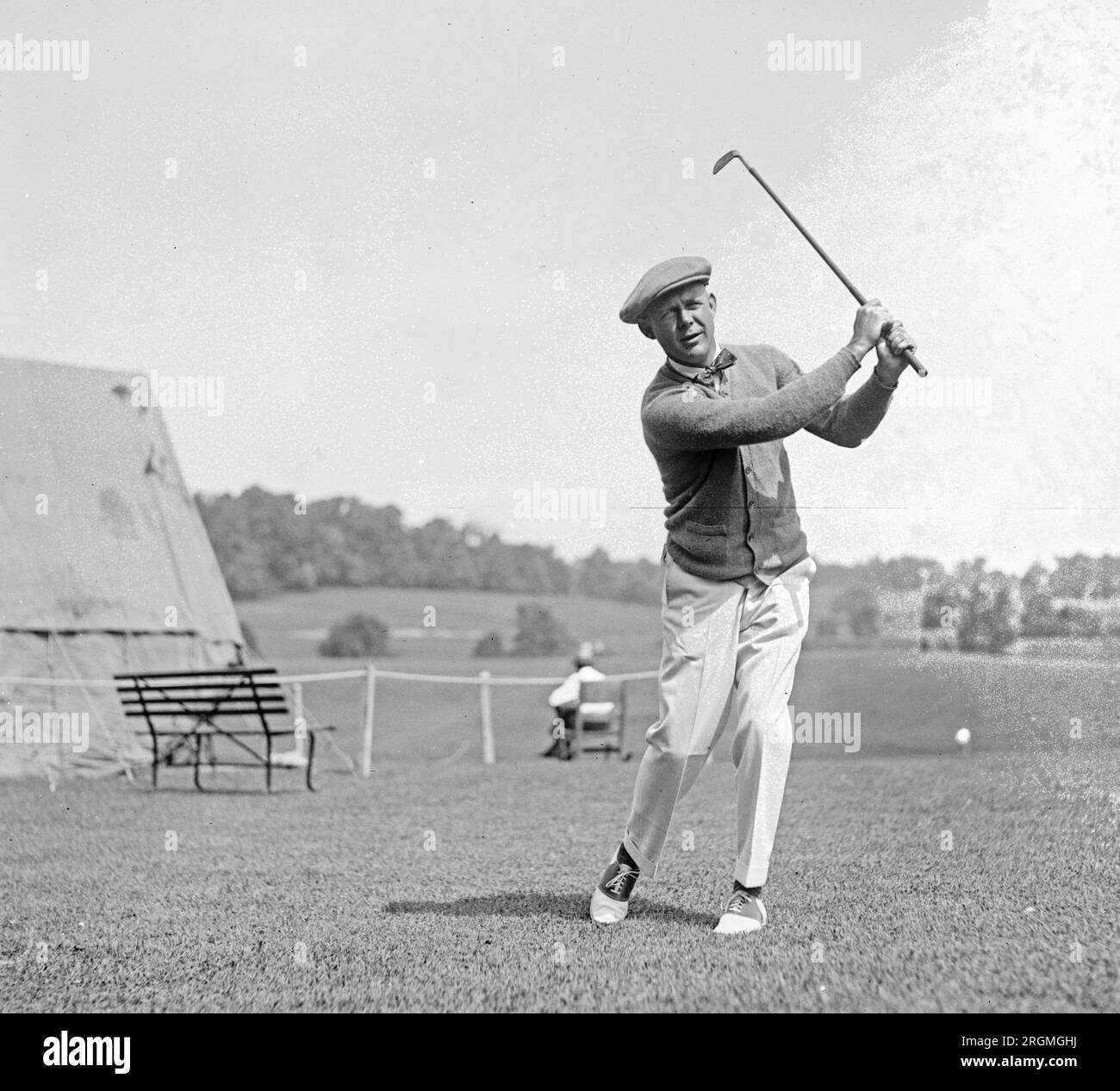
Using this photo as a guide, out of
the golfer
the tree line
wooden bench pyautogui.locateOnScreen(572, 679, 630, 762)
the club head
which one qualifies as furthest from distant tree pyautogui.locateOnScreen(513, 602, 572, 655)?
the golfer

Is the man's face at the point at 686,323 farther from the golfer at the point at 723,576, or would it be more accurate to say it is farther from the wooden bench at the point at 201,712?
the wooden bench at the point at 201,712

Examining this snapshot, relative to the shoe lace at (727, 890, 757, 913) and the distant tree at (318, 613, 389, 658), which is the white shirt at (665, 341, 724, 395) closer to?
the shoe lace at (727, 890, 757, 913)

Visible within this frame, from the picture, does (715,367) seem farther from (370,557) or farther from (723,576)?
(370,557)

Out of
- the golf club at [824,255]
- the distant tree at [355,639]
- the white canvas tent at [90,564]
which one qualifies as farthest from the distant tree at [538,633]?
the golf club at [824,255]

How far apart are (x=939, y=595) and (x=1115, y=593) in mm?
717

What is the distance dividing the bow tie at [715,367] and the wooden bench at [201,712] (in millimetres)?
5762

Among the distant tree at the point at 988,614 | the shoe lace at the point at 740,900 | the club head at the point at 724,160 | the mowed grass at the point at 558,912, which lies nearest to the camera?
the mowed grass at the point at 558,912

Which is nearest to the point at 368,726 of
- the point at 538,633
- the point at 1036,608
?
the point at 1036,608

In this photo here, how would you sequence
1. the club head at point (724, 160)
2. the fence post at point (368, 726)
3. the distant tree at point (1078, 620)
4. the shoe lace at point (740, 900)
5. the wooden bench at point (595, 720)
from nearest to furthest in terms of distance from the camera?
1. the shoe lace at point (740, 900)
2. the club head at point (724, 160)
3. the distant tree at point (1078, 620)
4. the fence post at point (368, 726)
5. the wooden bench at point (595, 720)

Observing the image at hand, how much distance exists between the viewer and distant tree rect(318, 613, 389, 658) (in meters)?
30.2

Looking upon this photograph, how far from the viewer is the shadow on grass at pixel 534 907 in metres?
4.03

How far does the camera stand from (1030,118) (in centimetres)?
538

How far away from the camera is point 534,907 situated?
4.29 meters
